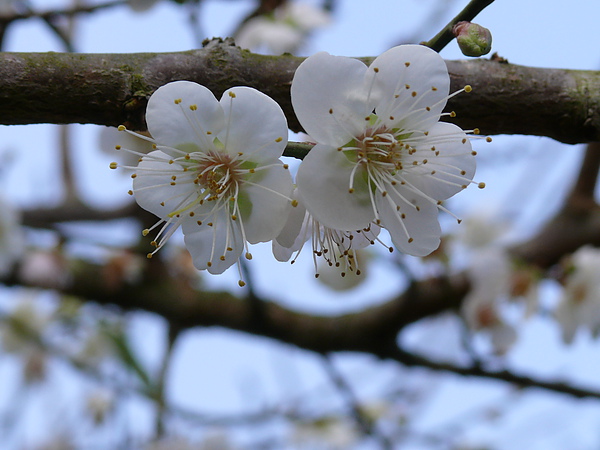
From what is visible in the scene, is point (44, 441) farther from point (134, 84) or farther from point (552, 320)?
point (134, 84)

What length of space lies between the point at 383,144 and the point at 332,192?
10 cm

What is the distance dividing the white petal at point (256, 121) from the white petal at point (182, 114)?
0.01 meters

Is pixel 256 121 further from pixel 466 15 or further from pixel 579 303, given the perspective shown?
pixel 579 303

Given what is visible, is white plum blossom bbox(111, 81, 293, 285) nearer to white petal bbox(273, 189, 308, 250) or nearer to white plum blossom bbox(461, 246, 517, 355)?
white petal bbox(273, 189, 308, 250)

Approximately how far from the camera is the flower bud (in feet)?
2.01

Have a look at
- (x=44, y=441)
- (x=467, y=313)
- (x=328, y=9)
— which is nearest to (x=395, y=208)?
(x=467, y=313)

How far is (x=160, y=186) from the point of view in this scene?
2.20ft

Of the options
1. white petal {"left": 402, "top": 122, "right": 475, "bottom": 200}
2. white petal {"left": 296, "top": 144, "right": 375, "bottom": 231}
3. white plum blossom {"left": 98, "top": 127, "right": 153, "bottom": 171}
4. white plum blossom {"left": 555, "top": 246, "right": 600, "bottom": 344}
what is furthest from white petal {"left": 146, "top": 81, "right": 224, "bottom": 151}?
white plum blossom {"left": 555, "top": 246, "right": 600, "bottom": 344}

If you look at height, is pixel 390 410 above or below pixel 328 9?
below

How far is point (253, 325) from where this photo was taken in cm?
171

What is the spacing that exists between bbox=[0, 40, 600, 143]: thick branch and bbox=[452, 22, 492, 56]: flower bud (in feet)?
0.26

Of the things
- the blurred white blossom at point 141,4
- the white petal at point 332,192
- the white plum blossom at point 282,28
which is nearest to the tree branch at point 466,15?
the white petal at point 332,192

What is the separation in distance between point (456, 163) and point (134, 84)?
1.11 ft

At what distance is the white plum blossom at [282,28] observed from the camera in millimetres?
2010
